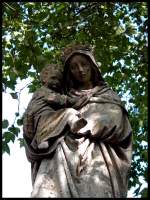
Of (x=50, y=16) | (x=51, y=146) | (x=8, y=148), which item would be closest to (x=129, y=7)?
(x=50, y=16)

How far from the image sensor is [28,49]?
15.4 m

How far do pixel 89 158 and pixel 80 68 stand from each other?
1465 millimetres

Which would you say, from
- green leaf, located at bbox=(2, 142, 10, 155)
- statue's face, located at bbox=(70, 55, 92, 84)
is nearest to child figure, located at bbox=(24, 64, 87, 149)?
statue's face, located at bbox=(70, 55, 92, 84)

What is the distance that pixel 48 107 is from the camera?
8.61 m

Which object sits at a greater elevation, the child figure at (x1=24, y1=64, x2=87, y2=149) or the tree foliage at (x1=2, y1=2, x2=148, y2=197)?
the tree foliage at (x1=2, y1=2, x2=148, y2=197)

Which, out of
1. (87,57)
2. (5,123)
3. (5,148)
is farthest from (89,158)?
(5,123)

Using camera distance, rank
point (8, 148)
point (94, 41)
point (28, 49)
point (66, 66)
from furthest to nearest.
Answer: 1. point (94, 41)
2. point (28, 49)
3. point (8, 148)
4. point (66, 66)

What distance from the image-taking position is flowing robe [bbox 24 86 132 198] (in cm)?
767

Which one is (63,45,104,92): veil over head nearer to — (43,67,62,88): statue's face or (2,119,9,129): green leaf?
(43,67,62,88): statue's face

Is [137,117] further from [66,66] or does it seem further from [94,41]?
[66,66]

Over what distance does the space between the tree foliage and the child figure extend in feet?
20.4

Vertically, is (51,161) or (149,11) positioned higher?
(149,11)

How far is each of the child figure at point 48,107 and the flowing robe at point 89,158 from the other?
9 cm

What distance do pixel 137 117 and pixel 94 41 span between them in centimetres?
201
